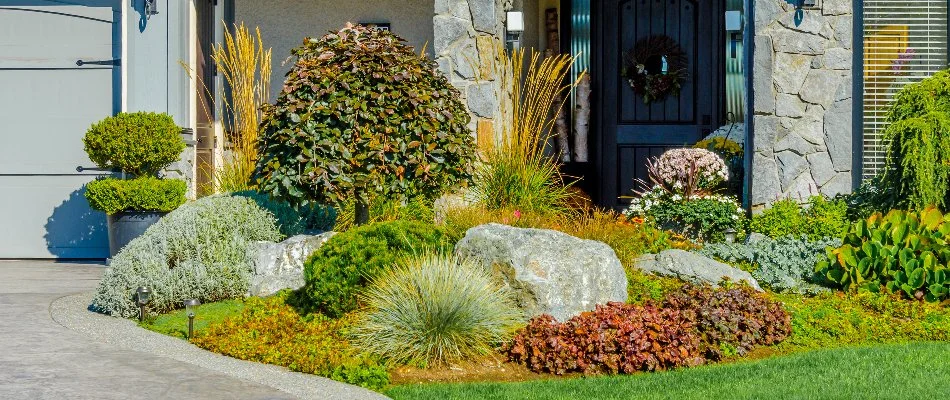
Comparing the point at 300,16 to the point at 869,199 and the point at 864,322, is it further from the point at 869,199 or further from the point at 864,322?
the point at 864,322

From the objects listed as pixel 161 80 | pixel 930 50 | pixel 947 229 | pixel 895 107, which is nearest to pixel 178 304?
pixel 161 80

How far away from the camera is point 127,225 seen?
993 centimetres

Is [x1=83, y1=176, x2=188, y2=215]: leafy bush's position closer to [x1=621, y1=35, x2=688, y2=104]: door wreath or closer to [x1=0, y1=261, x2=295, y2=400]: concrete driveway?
[x1=0, y1=261, x2=295, y2=400]: concrete driveway

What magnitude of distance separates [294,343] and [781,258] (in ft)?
12.5

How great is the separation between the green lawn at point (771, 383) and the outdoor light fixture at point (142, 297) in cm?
225

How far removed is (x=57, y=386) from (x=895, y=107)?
22.4ft

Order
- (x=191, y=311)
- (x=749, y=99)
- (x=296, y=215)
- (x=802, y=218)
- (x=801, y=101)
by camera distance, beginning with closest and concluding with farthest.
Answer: (x=191, y=311) → (x=296, y=215) → (x=802, y=218) → (x=801, y=101) → (x=749, y=99)

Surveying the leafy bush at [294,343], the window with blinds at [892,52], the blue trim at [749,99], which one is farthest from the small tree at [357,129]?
the window with blinds at [892,52]

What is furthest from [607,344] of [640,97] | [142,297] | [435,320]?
[640,97]

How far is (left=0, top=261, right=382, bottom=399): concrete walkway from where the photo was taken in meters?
5.34

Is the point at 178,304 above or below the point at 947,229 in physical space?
below

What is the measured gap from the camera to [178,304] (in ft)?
25.0

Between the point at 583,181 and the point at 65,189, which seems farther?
the point at 583,181

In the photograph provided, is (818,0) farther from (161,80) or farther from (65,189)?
(65,189)
